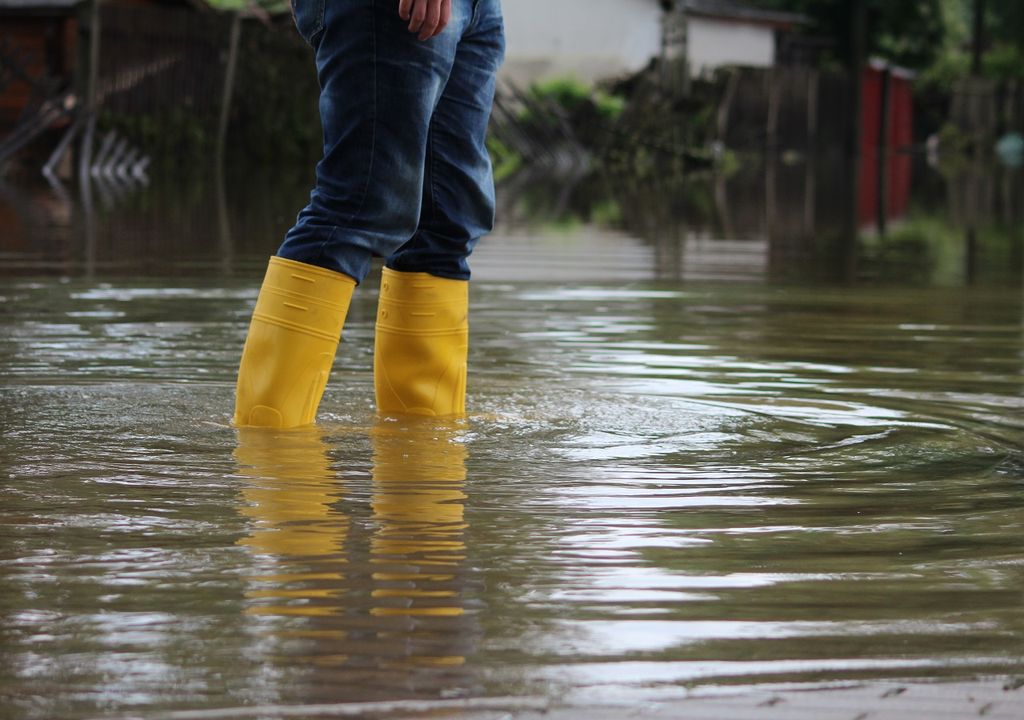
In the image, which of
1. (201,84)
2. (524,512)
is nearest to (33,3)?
(201,84)

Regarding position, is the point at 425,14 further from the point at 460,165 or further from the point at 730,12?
the point at 730,12

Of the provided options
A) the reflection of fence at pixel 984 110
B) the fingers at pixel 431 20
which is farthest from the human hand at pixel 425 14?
the reflection of fence at pixel 984 110

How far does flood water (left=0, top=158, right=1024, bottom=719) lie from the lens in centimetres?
174

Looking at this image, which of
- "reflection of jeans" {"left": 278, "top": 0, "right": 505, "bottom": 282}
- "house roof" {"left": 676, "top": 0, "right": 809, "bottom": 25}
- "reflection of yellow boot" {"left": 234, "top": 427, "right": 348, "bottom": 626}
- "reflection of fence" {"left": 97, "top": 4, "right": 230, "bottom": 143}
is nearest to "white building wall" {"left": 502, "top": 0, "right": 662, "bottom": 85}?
"house roof" {"left": 676, "top": 0, "right": 809, "bottom": 25}

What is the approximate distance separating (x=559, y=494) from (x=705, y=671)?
0.88 metres

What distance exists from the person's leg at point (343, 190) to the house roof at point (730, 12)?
3181 cm

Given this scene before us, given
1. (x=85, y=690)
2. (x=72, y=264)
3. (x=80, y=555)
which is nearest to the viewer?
(x=85, y=690)

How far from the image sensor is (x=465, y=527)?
234cm

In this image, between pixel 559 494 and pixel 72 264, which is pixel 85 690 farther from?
pixel 72 264

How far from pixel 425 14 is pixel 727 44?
36.2m

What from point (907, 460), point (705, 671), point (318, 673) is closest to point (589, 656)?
point (705, 671)

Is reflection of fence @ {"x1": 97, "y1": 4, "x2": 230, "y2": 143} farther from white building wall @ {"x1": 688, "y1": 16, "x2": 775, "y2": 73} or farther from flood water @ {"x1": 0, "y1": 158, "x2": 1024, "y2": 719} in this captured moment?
white building wall @ {"x1": 688, "y1": 16, "x2": 775, "y2": 73}

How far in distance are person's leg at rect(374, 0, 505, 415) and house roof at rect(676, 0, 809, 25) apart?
31.5 meters

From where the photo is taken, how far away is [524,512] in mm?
2441
